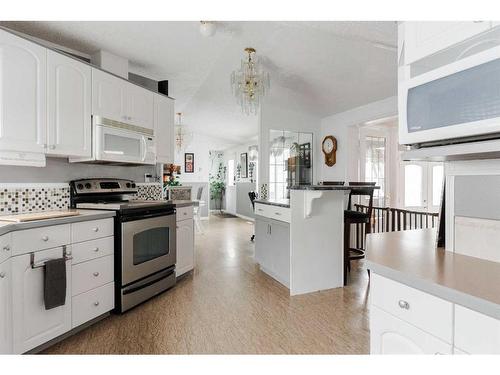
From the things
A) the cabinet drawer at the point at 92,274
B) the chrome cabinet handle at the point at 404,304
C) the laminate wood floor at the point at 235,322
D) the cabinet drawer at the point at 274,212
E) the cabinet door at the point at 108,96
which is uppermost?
the cabinet door at the point at 108,96

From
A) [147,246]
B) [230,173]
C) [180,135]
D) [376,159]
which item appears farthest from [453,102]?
[230,173]

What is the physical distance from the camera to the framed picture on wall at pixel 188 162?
8.81 metres

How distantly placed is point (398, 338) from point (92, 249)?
2136mm

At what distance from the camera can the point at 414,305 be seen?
0.96 metres

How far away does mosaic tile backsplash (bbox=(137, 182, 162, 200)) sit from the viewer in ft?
11.8

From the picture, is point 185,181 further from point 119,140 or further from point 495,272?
point 495,272

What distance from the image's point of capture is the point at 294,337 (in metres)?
2.15

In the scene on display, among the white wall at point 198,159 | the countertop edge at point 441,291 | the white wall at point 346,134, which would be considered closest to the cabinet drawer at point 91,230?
the countertop edge at point 441,291

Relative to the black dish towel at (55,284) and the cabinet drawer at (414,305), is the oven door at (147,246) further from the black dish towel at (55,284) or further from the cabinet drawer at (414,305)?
the cabinet drawer at (414,305)

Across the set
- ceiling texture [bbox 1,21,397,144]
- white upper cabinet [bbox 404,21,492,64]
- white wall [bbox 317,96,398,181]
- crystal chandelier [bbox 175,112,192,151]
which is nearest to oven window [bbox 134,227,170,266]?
ceiling texture [bbox 1,21,397,144]

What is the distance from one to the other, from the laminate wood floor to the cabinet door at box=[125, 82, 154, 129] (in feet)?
5.98

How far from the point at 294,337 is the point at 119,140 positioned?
2.33 metres

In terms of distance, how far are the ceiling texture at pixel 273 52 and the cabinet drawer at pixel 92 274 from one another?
2.02 metres
